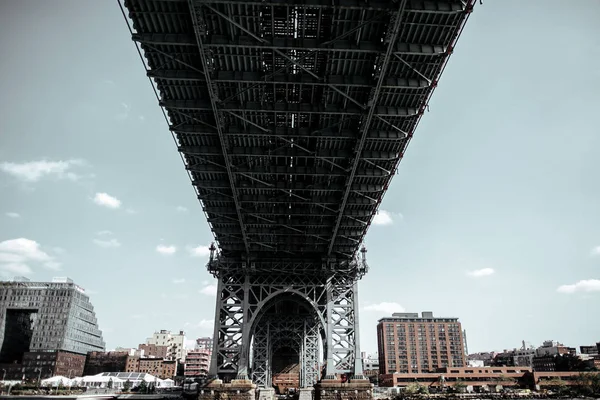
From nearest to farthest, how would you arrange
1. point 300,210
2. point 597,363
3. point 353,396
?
point 300,210 → point 353,396 → point 597,363

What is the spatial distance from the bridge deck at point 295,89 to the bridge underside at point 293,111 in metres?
0.07

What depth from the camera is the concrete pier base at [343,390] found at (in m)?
39.7

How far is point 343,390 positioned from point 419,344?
118346 millimetres

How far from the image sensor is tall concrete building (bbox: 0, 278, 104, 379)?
10825cm

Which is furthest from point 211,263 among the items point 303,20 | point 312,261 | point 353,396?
point 303,20

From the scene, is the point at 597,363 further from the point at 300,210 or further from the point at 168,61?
the point at 168,61

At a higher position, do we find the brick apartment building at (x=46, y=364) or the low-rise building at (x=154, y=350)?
the low-rise building at (x=154, y=350)

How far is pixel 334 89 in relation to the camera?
2214 centimetres

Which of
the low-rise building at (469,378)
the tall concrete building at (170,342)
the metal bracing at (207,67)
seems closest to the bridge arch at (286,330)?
the metal bracing at (207,67)

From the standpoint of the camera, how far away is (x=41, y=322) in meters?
112

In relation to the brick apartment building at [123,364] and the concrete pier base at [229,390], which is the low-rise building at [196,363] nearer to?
the brick apartment building at [123,364]

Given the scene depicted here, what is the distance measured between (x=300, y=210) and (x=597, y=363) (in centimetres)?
12026

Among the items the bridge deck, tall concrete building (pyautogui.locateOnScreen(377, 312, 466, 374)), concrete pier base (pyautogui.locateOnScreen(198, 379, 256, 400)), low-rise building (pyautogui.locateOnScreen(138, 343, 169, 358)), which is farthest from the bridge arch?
low-rise building (pyautogui.locateOnScreen(138, 343, 169, 358))

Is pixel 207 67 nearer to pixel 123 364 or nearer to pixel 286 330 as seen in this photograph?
pixel 286 330
